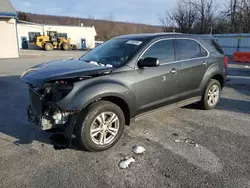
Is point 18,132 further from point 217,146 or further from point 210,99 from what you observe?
point 210,99

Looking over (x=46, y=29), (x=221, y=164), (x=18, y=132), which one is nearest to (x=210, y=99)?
(x=221, y=164)

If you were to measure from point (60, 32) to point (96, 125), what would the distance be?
1778 inches

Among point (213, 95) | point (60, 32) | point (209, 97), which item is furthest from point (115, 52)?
point (60, 32)

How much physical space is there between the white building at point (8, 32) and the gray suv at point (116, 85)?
1764cm

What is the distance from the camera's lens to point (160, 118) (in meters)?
4.69

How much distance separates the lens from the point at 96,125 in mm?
3348

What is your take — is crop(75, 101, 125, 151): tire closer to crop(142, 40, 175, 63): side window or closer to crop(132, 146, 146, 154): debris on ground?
crop(132, 146, 146, 154): debris on ground

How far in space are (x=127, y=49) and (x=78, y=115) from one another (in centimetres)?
154

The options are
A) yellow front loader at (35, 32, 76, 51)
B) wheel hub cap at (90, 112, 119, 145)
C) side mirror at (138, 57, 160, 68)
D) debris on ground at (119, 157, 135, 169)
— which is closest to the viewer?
debris on ground at (119, 157, 135, 169)

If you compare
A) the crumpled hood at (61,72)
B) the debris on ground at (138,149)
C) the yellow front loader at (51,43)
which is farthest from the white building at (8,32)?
the debris on ground at (138,149)

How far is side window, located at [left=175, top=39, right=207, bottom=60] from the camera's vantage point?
14.3 ft

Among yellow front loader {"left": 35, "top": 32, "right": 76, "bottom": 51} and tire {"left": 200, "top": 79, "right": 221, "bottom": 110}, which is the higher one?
yellow front loader {"left": 35, "top": 32, "right": 76, "bottom": 51}

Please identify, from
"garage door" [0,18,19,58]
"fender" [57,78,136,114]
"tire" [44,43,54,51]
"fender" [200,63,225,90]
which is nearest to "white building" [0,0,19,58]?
"garage door" [0,18,19,58]

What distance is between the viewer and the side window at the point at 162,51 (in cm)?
390
